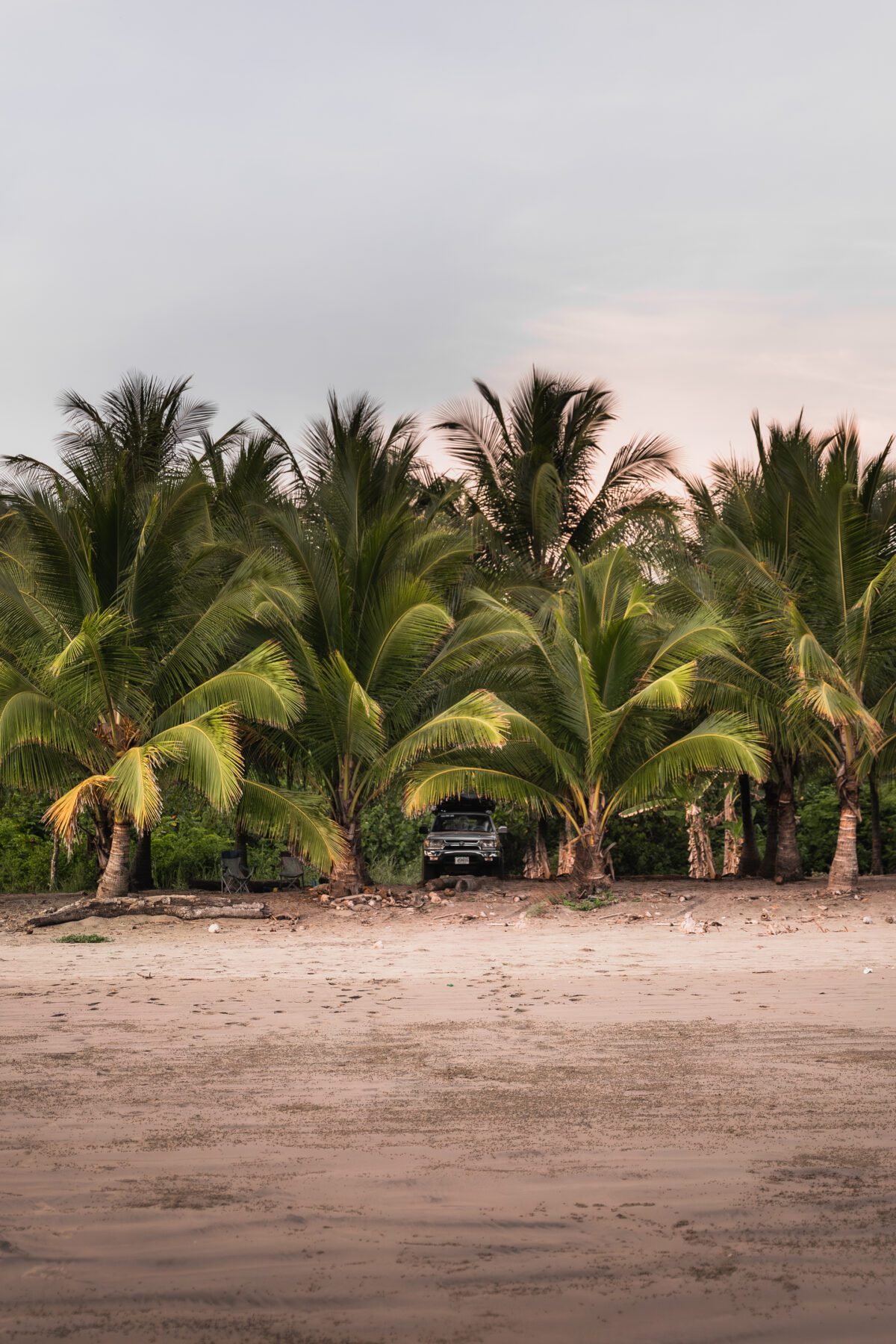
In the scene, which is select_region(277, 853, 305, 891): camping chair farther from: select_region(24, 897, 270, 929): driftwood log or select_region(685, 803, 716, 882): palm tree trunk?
select_region(685, 803, 716, 882): palm tree trunk

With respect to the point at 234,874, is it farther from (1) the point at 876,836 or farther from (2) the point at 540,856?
(1) the point at 876,836

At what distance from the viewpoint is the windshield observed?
21.3m

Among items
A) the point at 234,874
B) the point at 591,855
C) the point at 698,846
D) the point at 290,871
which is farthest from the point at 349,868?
the point at 698,846

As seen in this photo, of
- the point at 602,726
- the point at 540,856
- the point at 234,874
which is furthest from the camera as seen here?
the point at 540,856

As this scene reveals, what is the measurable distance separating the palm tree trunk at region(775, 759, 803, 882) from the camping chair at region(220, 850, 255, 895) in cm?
796

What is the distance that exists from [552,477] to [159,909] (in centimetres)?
1114

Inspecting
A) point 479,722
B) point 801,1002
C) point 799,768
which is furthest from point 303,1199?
point 799,768

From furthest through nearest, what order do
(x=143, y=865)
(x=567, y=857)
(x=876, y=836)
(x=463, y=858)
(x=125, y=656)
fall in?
(x=876, y=836) → (x=463, y=858) → (x=567, y=857) → (x=143, y=865) → (x=125, y=656)

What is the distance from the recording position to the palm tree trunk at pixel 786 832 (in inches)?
709

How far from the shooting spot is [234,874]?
58.2ft

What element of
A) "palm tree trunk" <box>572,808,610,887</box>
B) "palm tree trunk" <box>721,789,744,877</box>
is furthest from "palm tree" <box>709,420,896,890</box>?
"palm tree trunk" <box>721,789,744,877</box>

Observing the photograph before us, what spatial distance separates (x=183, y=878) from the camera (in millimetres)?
22156

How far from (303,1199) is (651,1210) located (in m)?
1.13

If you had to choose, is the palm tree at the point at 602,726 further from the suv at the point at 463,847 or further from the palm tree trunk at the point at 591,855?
the suv at the point at 463,847
